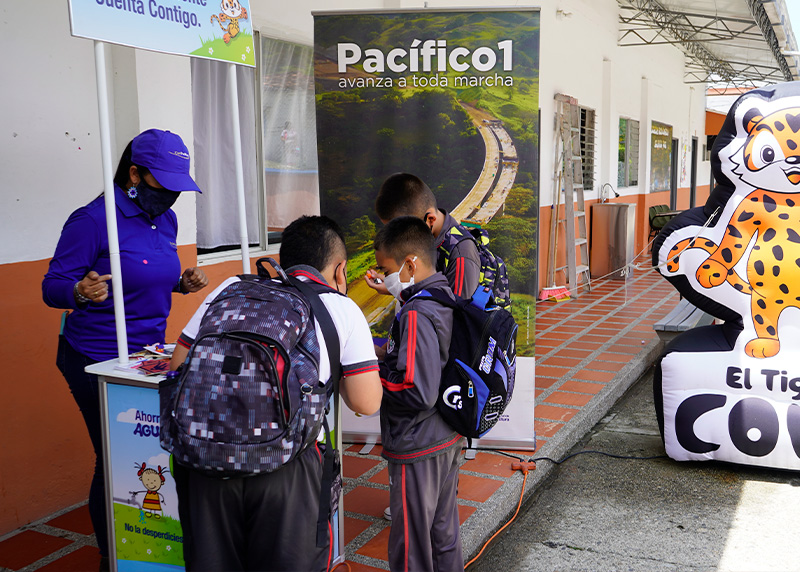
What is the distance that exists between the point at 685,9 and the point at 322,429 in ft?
39.3

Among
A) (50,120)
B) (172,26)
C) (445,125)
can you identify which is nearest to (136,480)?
(172,26)

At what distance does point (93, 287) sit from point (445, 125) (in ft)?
7.45

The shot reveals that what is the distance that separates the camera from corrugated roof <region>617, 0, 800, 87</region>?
35.8 ft

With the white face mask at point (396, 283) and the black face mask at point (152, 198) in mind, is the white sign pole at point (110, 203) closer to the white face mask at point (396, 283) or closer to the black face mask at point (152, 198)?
the black face mask at point (152, 198)

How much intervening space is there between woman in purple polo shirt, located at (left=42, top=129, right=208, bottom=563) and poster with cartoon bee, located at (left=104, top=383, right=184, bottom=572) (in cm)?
32

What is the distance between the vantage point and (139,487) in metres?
2.36

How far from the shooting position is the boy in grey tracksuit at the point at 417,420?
241 cm

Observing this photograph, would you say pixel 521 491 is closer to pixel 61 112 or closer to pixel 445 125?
pixel 445 125

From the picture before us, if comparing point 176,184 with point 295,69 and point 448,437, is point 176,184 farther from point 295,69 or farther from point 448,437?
point 295,69

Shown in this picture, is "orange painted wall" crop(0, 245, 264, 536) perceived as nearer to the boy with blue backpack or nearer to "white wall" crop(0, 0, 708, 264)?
"white wall" crop(0, 0, 708, 264)

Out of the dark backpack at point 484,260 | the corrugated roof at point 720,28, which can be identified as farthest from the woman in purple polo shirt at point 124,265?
the corrugated roof at point 720,28

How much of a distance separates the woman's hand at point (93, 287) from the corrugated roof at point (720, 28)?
396 inches

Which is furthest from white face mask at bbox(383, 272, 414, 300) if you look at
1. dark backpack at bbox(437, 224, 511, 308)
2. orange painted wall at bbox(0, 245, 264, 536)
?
orange painted wall at bbox(0, 245, 264, 536)

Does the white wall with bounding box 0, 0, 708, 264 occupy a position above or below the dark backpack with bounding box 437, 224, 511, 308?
above
